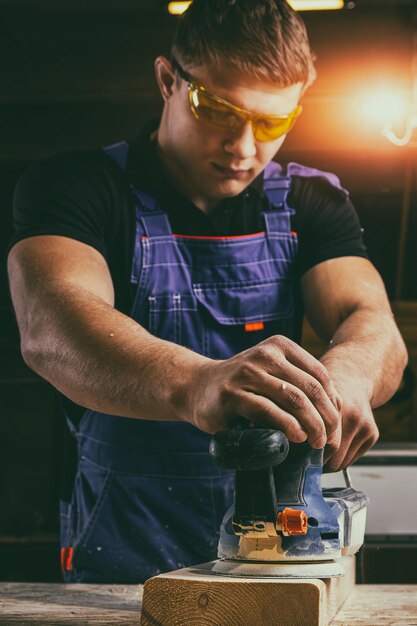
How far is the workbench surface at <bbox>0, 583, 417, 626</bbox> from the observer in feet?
4.49

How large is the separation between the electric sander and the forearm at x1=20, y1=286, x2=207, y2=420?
0.57 feet

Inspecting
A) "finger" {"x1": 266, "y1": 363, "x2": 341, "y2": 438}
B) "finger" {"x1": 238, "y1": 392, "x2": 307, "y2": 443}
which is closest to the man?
"finger" {"x1": 266, "y1": 363, "x2": 341, "y2": 438}

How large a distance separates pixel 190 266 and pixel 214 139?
0.98 ft

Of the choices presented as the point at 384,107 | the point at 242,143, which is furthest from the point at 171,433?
the point at 384,107

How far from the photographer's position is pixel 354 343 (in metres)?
1.91

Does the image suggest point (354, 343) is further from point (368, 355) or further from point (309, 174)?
point (309, 174)

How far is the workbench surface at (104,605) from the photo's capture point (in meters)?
1.37

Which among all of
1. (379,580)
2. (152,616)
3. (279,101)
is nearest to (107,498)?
(152,616)

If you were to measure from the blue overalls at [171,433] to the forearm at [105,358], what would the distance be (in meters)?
0.35

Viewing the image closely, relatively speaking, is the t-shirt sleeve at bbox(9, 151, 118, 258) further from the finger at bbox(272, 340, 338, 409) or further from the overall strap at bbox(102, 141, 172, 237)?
the finger at bbox(272, 340, 338, 409)

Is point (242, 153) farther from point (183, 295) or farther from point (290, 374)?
point (290, 374)

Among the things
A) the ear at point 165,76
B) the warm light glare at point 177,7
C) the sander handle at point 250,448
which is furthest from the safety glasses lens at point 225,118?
the warm light glare at point 177,7

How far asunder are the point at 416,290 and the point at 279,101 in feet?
7.49

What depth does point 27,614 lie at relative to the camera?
1.43m
